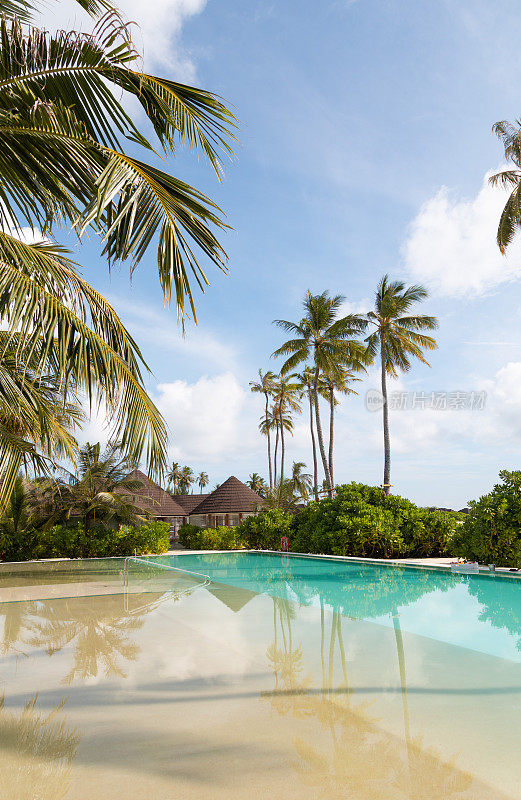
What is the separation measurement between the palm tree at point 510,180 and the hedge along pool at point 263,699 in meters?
18.6

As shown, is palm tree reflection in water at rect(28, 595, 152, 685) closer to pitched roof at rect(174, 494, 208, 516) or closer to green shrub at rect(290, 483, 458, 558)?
green shrub at rect(290, 483, 458, 558)

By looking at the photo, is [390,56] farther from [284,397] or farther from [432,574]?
[284,397]

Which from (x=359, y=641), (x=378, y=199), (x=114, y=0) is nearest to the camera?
(x=114, y=0)

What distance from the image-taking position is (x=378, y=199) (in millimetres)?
14391

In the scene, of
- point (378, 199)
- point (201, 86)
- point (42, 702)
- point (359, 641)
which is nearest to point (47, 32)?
point (201, 86)

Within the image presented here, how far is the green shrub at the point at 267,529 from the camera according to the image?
22.0 metres

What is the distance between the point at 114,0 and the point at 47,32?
570 millimetres

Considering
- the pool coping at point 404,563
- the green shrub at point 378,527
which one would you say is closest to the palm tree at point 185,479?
the pool coping at point 404,563

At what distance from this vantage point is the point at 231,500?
111ft

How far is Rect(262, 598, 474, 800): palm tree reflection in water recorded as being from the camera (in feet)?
8.91

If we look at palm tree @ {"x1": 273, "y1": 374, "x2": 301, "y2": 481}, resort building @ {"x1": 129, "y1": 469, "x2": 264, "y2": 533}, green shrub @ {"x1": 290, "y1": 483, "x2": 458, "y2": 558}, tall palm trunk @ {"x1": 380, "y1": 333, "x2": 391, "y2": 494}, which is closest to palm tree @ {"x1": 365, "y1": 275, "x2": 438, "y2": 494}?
tall palm trunk @ {"x1": 380, "y1": 333, "x2": 391, "y2": 494}

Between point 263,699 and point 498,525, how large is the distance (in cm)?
1093

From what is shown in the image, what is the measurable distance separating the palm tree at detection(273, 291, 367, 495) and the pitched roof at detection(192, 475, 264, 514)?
5.33 metres

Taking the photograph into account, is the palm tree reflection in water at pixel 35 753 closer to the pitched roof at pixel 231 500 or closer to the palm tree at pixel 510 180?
the palm tree at pixel 510 180
